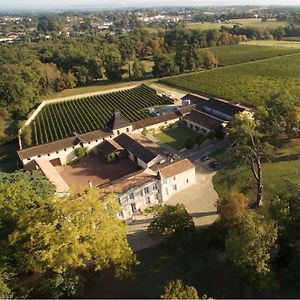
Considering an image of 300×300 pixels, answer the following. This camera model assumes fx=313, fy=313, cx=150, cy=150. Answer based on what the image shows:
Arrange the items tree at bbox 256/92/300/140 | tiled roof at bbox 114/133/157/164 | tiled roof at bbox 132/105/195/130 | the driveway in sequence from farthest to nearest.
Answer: tiled roof at bbox 132/105/195/130, tree at bbox 256/92/300/140, tiled roof at bbox 114/133/157/164, the driveway

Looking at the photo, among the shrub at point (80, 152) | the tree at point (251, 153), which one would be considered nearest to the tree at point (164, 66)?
the shrub at point (80, 152)

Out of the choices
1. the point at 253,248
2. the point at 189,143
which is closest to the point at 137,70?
the point at 189,143

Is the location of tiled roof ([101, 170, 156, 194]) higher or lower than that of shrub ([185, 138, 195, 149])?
higher

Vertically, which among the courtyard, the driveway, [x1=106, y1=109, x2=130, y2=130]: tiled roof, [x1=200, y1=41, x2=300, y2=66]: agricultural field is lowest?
the driveway

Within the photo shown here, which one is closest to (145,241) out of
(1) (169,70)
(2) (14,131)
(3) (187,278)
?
(3) (187,278)

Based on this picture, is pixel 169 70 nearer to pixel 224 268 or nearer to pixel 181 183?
pixel 181 183

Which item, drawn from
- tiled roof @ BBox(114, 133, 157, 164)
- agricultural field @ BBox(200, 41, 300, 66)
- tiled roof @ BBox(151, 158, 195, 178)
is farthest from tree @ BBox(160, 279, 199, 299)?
agricultural field @ BBox(200, 41, 300, 66)

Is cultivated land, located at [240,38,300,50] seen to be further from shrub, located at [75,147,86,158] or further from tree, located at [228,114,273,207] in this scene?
shrub, located at [75,147,86,158]
